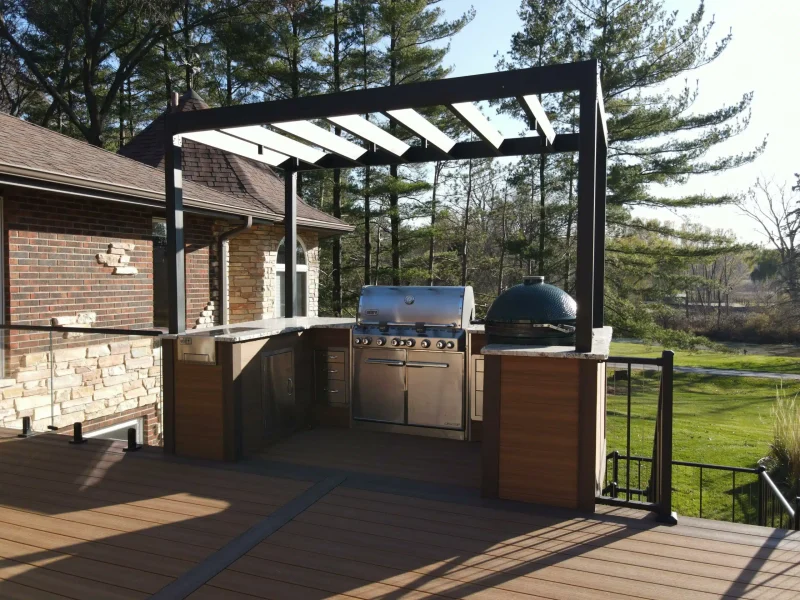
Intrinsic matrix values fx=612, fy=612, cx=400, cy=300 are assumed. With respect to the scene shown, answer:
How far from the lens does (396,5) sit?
55.7 ft

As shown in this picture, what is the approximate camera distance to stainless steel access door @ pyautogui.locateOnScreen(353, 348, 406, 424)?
5.45m

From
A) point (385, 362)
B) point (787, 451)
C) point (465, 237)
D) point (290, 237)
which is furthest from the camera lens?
point (465, 237)

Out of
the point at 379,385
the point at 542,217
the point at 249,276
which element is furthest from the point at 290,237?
the point at 542,217

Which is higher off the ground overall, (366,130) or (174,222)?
(366,130)

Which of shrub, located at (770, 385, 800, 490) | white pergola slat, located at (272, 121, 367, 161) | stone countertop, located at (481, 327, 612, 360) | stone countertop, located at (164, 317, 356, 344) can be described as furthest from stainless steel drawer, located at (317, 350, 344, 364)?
shrub, located at (770, 385, 800, 490)

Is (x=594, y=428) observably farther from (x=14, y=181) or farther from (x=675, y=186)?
(x=675, y=186)

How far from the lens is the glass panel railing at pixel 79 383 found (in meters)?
6.13

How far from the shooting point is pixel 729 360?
2127 centimetres

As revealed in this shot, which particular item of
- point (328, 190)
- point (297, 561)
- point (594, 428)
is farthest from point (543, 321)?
point (328, 190)

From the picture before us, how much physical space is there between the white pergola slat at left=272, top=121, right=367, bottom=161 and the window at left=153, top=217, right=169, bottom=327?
4.33 meters

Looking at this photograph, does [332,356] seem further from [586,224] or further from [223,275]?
[223,275]

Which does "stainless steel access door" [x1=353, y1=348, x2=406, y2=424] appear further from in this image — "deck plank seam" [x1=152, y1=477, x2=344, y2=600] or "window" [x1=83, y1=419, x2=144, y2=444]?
"window" [x1=83, y1=419, x2=144, y2=444]

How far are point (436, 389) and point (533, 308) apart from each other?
1456 mm

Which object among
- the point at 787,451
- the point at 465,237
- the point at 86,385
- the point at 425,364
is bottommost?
the point at 787,451
